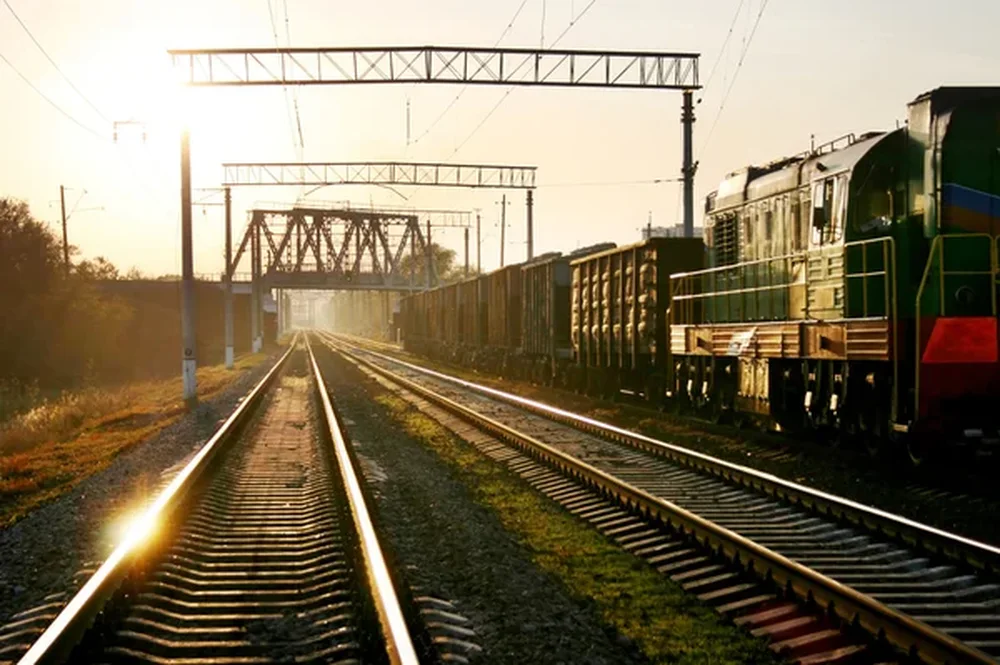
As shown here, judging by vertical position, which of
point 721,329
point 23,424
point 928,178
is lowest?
point 23,424

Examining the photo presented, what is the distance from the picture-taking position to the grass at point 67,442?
14.2 meters

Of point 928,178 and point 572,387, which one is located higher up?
point 928,178

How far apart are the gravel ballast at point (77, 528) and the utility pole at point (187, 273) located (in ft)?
35.7

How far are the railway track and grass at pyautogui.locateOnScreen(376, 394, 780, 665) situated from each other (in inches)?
7.1

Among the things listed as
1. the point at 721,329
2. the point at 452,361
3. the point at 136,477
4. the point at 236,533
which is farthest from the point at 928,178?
the point at 452,361

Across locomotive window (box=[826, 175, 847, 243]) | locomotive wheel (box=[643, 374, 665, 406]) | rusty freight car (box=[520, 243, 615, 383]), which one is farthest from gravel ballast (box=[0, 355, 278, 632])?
rusty freight car (box=[520, 243, 615, 383])

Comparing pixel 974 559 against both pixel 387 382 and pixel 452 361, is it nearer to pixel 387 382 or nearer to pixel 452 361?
pixel 387 382

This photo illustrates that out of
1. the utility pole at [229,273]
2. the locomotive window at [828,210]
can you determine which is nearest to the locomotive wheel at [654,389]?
the locomotive window at [828,210]

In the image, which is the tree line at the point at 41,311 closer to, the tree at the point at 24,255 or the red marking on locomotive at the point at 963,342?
the tree at the point at 24,255

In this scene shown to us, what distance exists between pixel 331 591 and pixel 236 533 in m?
2.67

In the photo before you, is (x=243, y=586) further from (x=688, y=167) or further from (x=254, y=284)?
(x=254, y=284)

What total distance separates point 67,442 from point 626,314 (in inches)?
448

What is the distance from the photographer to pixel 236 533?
9844 millimetres

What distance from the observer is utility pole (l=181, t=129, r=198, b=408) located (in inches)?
1162
